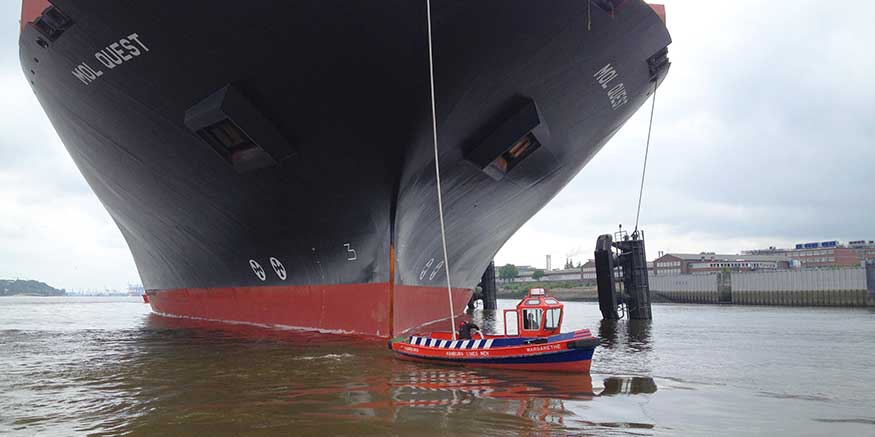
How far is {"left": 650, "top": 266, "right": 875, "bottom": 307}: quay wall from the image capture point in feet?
123

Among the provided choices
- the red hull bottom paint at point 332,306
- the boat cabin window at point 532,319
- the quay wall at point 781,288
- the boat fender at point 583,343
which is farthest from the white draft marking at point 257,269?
the quay wall at point 781,288

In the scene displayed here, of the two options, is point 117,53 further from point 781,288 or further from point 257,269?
point 781,288

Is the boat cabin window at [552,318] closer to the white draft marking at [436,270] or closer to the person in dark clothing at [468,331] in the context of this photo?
the person in dark clothing at [468,331]

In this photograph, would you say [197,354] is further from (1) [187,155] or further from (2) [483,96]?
(2) [483,96]

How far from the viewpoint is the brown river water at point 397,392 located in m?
5.72

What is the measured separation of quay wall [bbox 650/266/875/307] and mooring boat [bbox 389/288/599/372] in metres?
35.9

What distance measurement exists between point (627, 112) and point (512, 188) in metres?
3.79

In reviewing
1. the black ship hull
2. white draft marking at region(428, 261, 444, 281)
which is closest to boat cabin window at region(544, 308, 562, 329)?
the black ship hull

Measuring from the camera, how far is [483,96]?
10.5m

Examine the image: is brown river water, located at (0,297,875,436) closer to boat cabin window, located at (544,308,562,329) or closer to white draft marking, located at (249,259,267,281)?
boat cabin window, located at (544,308,562,329)

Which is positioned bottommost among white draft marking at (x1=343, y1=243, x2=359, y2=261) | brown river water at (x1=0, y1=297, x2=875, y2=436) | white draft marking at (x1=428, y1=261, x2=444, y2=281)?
brown river water at (x1=0, y1=297, x2=875, y2=436)

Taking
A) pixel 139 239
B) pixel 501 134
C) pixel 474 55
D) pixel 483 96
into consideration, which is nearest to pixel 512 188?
pixel 501 134

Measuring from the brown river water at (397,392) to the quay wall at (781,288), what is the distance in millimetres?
29611

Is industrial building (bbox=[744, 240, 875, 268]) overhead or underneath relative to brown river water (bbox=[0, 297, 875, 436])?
overhead
